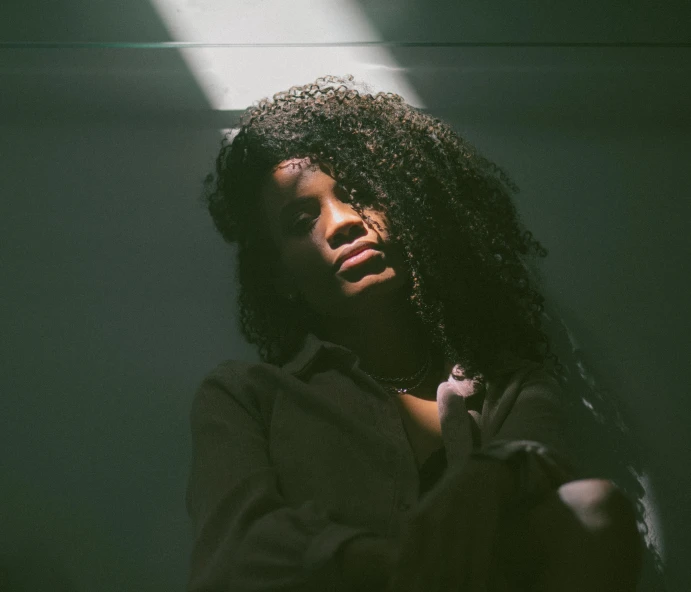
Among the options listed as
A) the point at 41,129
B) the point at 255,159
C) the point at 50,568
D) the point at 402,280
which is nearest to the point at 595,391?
the point at 402,280

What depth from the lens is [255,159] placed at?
1.46 meters

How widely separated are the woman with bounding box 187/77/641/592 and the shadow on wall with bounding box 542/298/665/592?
0.07 meters

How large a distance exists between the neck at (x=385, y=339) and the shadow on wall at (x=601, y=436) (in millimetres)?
327

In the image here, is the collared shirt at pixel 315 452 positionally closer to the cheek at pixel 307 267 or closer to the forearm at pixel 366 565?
the forearm at pixel 366 565

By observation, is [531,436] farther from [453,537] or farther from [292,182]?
[292,182]

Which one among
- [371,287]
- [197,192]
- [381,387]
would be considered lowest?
[381,387]

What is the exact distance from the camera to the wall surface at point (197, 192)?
150 centimetres

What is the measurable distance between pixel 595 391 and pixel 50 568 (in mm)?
1172

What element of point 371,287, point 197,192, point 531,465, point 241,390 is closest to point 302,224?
point 371,287

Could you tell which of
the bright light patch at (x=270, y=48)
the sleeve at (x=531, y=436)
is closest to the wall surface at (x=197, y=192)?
the bright light patch at (x=270, y=48)

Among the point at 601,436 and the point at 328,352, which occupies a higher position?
the point at 328,352

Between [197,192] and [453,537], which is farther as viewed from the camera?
[197,192]

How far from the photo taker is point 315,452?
1.19 metres

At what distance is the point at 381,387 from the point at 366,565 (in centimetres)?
39
